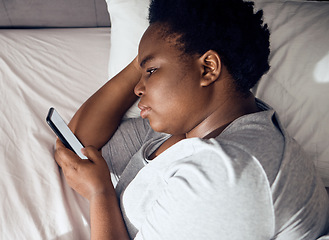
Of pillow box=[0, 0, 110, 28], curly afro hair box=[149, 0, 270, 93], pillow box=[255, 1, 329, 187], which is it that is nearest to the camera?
curly afro hair box=[149, 0, 270, 93]

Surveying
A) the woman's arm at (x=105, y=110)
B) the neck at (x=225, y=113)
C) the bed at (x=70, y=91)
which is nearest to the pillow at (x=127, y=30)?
the bed at (x=70, y=91)

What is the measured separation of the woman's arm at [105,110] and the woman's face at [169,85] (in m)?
0.29

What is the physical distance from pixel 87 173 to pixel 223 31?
47 centimetres

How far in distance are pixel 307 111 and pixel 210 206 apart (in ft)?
1.73

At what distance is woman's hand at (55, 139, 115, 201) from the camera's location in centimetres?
71

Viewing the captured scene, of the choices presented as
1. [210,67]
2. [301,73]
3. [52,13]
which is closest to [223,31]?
[210,67]

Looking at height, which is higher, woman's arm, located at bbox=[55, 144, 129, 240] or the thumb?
the thumb

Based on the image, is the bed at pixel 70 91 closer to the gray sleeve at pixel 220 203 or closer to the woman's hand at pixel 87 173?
the woman's hand at pixel 87 173

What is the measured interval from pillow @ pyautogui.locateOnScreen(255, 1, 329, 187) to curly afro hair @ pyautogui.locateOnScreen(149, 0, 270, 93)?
0.97 feet

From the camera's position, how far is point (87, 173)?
28.8 inches

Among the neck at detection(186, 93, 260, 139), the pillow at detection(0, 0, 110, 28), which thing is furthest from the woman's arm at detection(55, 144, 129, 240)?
the pillow at detection(0, 0, 110, 28)

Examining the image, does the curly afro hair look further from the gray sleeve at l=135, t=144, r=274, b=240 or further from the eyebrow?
the gray sleeve at l=135, t=144, r=274, b=240

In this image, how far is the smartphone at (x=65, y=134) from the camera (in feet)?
2.51

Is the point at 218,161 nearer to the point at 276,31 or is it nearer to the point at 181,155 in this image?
the point at 181,155
